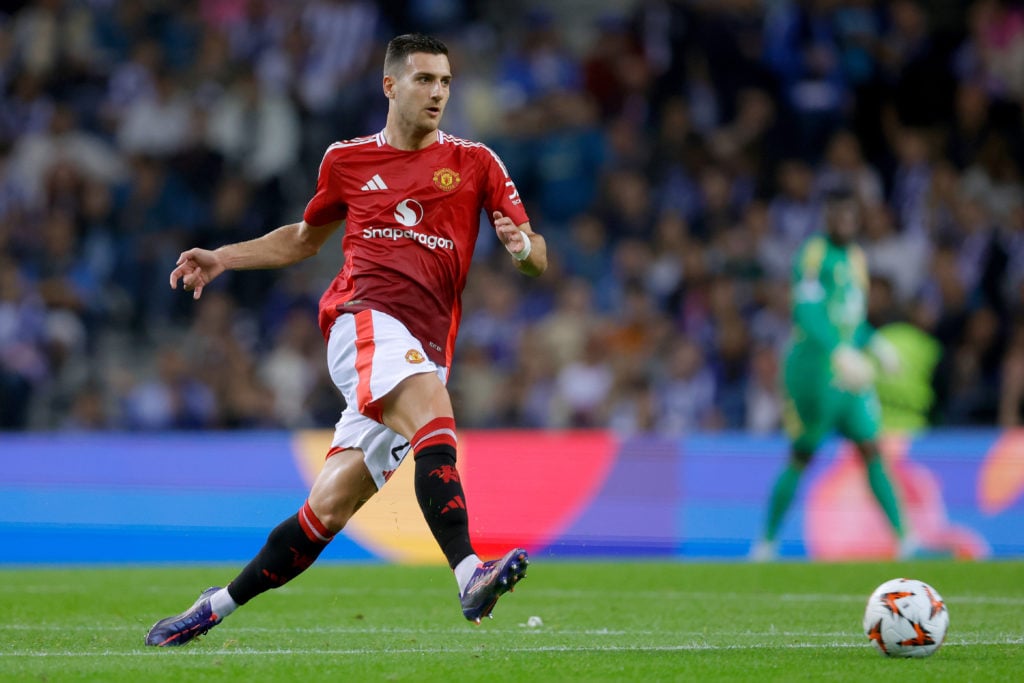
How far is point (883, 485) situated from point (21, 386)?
840 cm

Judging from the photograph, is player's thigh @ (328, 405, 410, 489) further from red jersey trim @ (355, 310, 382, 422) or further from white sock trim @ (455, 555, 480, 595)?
white sock trim @ (455, 555, 480, 595)

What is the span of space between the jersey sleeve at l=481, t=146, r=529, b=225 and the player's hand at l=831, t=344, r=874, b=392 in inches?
225

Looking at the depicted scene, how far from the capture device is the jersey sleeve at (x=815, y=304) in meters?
11.6

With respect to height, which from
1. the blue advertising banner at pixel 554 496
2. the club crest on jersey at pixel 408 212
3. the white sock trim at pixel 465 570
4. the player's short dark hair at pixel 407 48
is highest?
the player's short dark hair at pixel 407 48

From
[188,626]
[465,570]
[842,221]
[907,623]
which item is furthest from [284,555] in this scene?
[842,221]

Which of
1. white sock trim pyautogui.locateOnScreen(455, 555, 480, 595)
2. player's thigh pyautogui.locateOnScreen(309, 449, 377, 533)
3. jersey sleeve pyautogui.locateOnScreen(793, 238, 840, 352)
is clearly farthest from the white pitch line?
jersey sleeve pyautogui.locateOnScreen(793, 238, 840, 352)

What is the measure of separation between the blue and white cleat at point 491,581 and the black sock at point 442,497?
9.6 inches

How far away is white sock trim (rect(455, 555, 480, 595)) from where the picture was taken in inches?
221

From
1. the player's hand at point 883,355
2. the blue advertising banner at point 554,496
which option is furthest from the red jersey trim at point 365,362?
the player's hand at point 883,355

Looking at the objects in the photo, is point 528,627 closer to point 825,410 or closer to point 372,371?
point 372,371

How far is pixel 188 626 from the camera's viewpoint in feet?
20.9

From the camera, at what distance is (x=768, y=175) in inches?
647

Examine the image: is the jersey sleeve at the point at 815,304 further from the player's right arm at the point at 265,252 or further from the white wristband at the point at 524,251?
the white wristband at the point at 524,251

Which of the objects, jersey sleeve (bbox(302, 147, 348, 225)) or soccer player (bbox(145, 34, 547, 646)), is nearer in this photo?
soccer player (bbox(145, 34, 547, 646))
